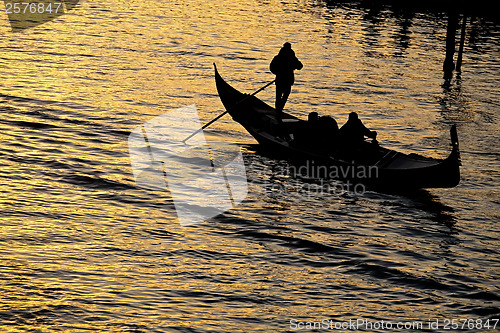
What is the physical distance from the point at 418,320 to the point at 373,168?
4523 mm

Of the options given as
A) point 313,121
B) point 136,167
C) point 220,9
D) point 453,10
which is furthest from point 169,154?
point 220,9

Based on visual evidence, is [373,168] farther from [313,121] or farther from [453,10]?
[453,10]

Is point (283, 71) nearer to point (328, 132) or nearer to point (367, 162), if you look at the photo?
point (328, 132)

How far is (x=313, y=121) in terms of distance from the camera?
46.2ft

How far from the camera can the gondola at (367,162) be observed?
41.2 feet
